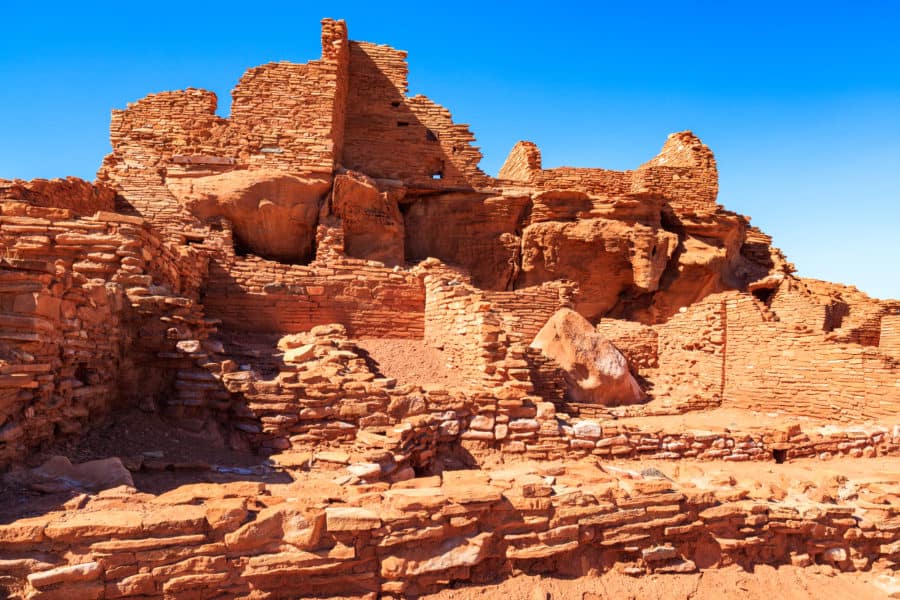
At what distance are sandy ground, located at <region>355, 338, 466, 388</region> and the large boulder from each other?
220 centimetres

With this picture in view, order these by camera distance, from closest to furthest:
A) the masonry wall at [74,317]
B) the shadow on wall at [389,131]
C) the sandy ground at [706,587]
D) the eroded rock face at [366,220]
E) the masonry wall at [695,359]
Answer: the sandy ground at [706,587] < the masonry wall at [74,317] < the masonry wall at [695,359] < the eroded rock face at [366,220] < the shadow on wall at [389,131]

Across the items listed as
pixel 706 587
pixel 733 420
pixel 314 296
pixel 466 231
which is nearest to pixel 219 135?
pixel 314 296

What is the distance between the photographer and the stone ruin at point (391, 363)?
11.7 ft

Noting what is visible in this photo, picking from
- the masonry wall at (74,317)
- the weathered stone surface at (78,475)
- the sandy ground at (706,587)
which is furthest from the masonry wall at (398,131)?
the sandy ground at (706,587)

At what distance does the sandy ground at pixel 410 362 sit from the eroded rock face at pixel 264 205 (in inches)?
182

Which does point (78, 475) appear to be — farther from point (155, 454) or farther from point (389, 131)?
point (389, 131)

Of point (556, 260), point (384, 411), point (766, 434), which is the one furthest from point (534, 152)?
point (384, 411)

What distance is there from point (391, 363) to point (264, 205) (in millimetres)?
6341

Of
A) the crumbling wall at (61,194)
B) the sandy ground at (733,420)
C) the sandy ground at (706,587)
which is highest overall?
the crumbling wall at (61,194)

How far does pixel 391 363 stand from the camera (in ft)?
29.5

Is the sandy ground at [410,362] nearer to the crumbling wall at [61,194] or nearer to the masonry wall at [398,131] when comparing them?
the crumbling wall at [61,194]

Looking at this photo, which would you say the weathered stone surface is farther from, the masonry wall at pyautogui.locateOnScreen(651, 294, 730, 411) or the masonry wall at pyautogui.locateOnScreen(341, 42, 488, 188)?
the masonry wall at pyautogui.locateOnScreen(341, 42, 488, 188)

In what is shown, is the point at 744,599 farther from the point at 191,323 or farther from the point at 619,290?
the point at 619,290

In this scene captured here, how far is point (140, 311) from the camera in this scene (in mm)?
6180
